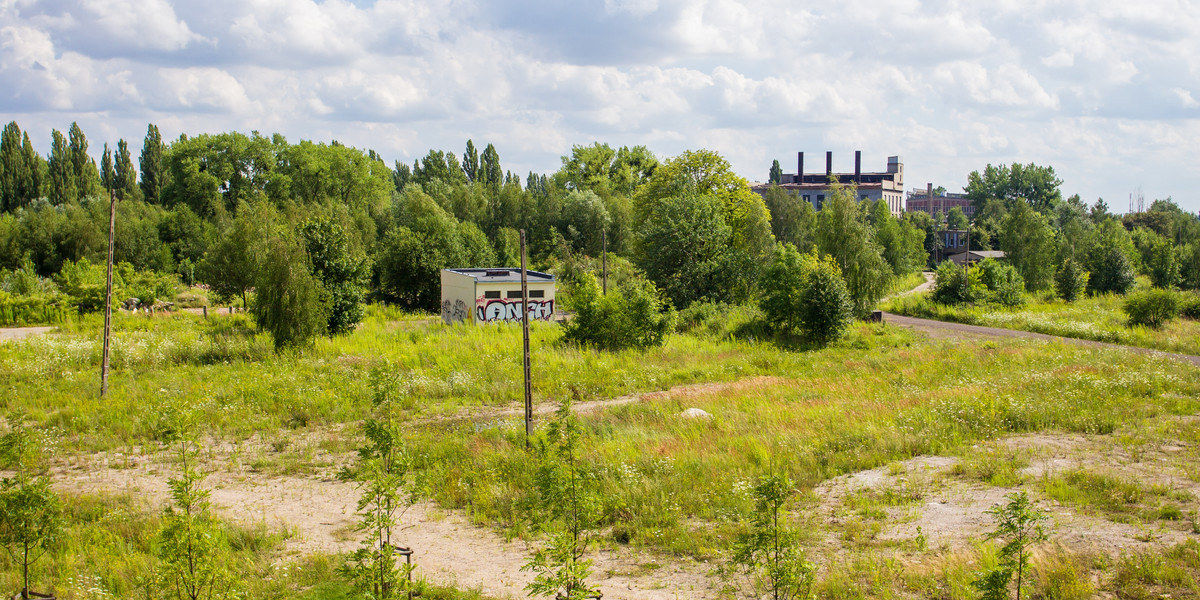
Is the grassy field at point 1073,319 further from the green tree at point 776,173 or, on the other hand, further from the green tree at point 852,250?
the green tree at point 776,173

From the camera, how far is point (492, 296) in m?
36.3

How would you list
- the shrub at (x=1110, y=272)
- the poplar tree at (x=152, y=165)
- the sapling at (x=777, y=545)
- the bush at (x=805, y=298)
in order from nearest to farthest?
the sapling at (x=777, y=545) < the bush at (x=805, y=298) < the shrub at (x=1110, y=272) < the poplar tree at (x=152, y=165)

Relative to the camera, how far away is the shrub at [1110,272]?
49344 mm

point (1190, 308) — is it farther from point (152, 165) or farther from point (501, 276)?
point (152, 165)

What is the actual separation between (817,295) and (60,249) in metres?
57.1

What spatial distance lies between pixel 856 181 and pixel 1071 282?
3117 inches

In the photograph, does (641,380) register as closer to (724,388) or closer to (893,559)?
(724,388)

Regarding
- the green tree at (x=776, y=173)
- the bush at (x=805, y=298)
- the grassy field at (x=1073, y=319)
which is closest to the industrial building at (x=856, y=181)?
the green tree at (x=776, y=173)

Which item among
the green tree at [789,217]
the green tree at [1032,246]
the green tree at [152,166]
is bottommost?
the green tree at [1032,246]

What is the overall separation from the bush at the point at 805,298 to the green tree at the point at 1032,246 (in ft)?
106

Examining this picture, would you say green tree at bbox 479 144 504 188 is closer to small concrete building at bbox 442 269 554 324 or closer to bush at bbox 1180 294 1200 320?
Answer: small concrete building at bbox 442 269 554 324

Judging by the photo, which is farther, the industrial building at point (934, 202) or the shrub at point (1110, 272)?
the industrial building at point (934, 202)

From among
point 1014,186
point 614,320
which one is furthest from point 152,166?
point 1014,186

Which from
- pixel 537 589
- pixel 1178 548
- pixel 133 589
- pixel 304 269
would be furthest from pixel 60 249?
pixel 1178 548
